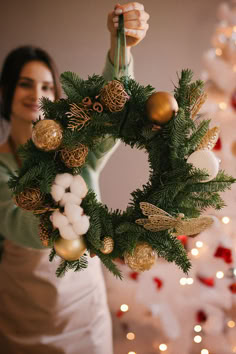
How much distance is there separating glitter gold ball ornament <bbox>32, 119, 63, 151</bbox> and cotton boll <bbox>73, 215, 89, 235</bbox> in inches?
5.1

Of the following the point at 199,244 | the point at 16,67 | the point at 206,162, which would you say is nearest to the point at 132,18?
the point at 206,162

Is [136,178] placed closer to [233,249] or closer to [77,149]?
[233,249]

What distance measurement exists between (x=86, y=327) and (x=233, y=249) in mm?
632

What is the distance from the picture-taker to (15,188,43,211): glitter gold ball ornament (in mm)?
510

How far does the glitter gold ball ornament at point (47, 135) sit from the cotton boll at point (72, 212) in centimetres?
10

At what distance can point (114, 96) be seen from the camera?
494 millimetres

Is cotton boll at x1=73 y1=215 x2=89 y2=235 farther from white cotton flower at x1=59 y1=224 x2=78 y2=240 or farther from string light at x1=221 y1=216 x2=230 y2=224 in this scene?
string light at x1=221 y1=216 x2=230 y2=224

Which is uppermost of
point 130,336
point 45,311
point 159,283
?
point 45,311

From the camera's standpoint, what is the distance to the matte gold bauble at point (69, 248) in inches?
19.6

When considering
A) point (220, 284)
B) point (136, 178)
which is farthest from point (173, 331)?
point (136, 178)

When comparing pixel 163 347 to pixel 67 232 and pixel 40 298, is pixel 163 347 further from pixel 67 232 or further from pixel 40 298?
pixel 67 232

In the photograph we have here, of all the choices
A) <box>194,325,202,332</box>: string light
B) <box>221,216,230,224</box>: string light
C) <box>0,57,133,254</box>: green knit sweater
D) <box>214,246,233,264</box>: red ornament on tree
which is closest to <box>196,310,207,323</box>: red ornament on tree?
<box>194,325,202,332</box>: string light

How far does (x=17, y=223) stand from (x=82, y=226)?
0.86ft

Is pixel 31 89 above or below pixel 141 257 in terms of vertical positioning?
above
